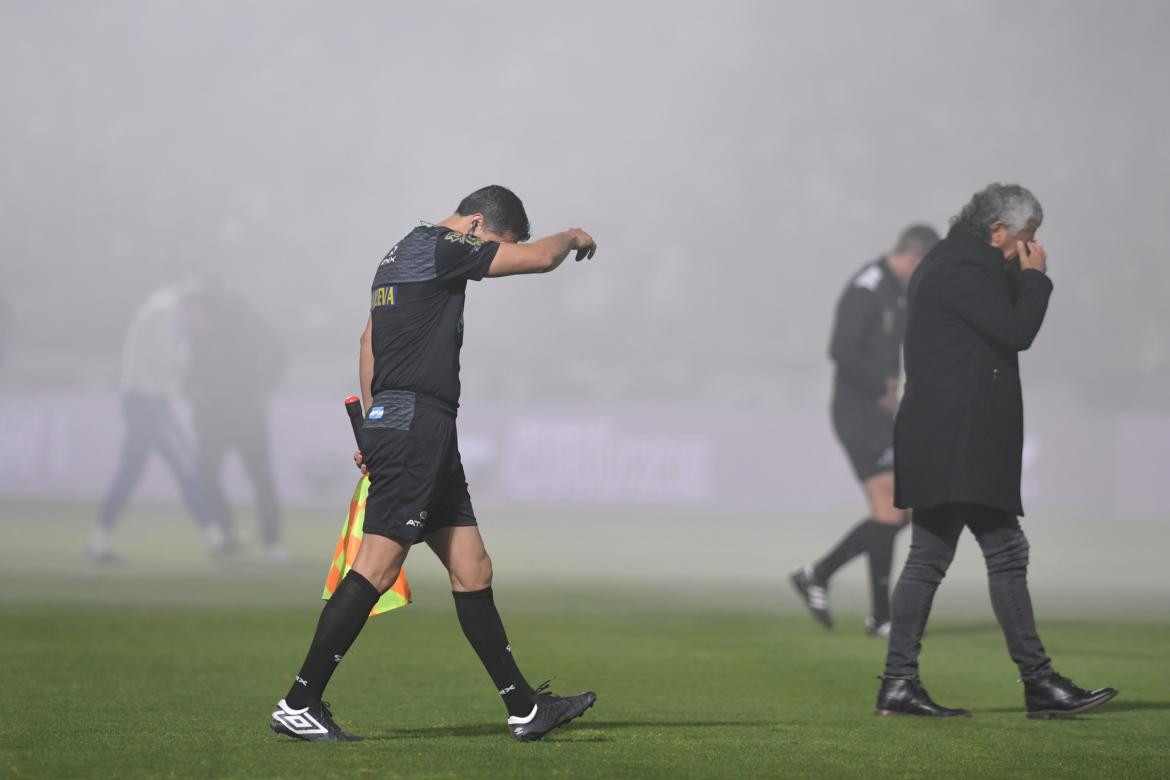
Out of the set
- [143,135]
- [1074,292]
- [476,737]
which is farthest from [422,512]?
[1074,292]

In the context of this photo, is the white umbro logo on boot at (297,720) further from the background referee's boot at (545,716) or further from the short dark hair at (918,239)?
the short dark hair at (918,239)

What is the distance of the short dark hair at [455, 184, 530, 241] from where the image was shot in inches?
190

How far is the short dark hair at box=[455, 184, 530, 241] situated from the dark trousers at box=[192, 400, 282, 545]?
8.55 metres

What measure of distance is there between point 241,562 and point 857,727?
27.4 ft

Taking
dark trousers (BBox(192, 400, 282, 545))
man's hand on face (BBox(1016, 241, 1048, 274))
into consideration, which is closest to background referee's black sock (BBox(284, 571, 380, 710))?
man's hand on face (BBox(1016, 241, 1048, 274))

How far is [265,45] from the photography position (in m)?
13.7

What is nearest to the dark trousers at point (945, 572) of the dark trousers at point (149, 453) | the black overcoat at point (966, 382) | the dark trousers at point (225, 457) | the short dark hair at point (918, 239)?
the black overcoat at point (966, 382)

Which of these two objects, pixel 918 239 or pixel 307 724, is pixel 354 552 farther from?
pixel 918 239

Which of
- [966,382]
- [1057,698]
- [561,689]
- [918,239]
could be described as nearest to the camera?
[1057,698]

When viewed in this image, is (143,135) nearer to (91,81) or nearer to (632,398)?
(91,81)

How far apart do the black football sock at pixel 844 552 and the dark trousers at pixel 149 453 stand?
229 inches

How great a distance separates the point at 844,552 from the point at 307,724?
15.1ft

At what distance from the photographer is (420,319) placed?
15.5 feet

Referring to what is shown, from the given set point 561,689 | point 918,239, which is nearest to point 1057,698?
point 561,689
